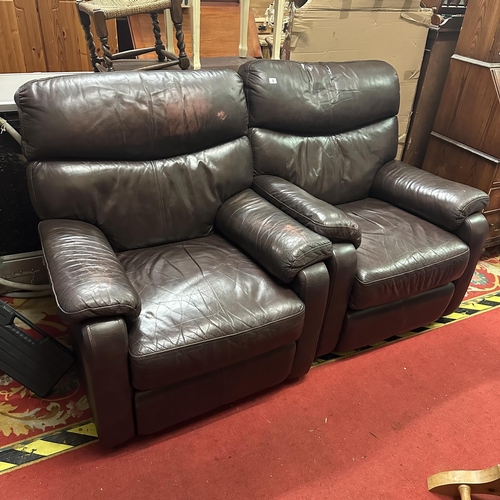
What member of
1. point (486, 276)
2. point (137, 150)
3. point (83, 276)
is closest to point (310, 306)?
point (83, 276)

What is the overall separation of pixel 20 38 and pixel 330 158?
6.97 feet

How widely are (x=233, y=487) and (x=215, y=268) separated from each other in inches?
27.5

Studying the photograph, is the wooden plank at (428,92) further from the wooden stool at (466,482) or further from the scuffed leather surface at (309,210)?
the wooden stool at (466,482)

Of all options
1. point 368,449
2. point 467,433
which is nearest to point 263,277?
point 368,449

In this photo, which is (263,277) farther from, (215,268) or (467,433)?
(467,433)

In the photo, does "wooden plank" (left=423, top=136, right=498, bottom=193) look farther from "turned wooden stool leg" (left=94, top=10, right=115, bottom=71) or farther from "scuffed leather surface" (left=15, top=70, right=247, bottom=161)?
"turned wooden stool leg" (left=94, top=10, right=115, bottom=71)

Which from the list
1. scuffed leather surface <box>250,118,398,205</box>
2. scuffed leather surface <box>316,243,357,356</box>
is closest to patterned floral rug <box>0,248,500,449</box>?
scuffed leather surface <box>316,243,357,356</box>

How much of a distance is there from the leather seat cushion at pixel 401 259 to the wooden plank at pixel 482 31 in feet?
3.34

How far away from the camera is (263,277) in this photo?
1548 mm

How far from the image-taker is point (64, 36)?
2854mm

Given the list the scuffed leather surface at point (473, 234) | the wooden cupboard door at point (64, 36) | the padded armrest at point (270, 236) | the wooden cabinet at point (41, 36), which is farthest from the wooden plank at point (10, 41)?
the scuffed leather surface at point (473, 234)

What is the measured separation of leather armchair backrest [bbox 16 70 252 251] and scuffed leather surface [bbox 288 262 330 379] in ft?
1.79

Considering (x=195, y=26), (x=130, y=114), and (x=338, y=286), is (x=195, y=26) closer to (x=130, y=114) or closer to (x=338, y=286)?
(x=130, y=114)

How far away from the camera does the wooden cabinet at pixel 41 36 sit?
271 cm
